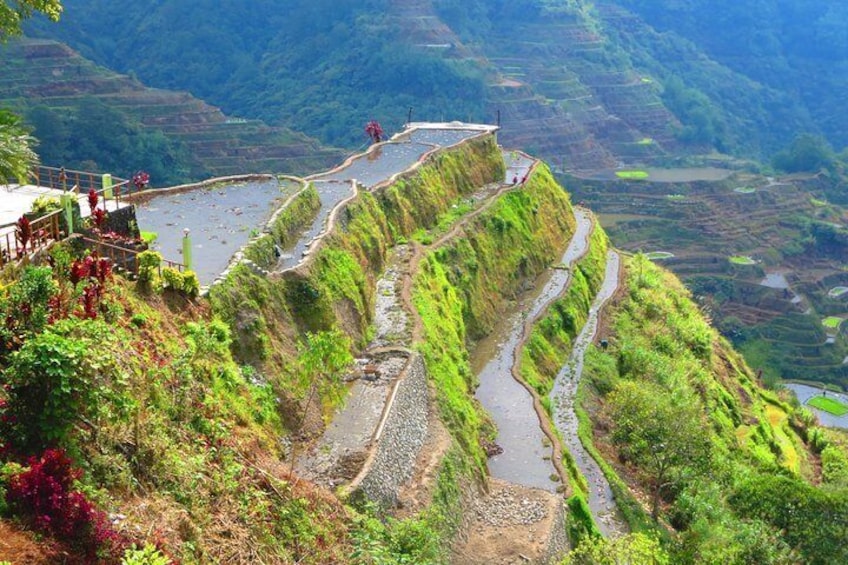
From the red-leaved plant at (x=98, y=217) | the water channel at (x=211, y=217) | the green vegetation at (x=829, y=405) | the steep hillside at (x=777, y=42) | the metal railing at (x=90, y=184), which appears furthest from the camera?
the steep hillside at (x=777, y=42)

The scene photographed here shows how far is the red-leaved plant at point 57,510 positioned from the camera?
36.1ft

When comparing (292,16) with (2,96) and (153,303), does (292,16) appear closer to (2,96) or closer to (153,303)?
(2,96)

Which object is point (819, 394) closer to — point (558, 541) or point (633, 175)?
point (633, 175)

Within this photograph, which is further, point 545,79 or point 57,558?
point 545,79

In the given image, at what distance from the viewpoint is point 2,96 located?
72.8 metres

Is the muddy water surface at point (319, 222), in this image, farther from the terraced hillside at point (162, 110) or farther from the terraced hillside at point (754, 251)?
the terraced hillside at point (162, 110)

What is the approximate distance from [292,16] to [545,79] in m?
34.4

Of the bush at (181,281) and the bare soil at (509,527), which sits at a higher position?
the bush at (181,281)


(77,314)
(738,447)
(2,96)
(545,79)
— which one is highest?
(545,79)

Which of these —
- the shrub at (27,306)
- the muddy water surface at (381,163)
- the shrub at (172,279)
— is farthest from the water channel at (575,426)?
the shrub at (27,306)

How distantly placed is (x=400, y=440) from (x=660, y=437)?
353 inches

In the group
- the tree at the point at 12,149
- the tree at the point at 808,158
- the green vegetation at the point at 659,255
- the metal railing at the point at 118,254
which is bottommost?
the metal railing at the point at 118,254

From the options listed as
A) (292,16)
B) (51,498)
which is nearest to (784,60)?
(292,16)

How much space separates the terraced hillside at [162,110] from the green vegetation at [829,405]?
4318 centimetres
